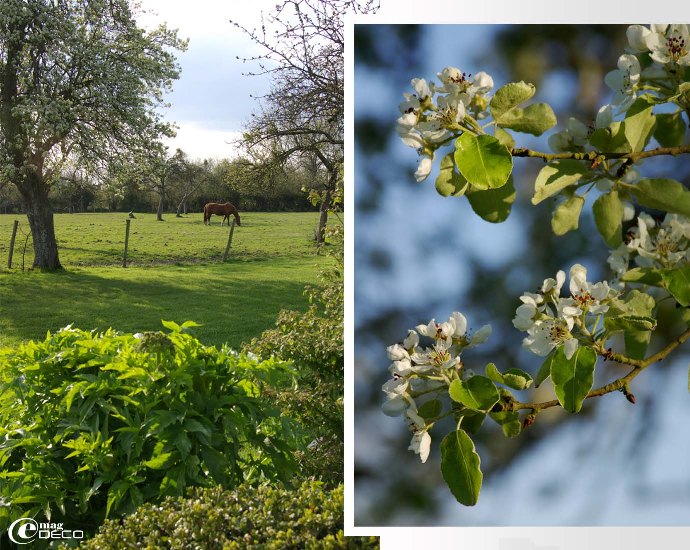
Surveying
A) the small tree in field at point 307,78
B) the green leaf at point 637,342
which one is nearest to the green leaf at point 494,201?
the green leaf at point 637,342

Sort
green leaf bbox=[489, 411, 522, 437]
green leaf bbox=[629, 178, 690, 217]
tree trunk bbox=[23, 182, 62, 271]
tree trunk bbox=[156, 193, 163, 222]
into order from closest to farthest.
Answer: green leaf bbox=[629, 178, 690, 217] → green leaf bbox=[489, 411, 522, 437] → tree trunk bbox=[23, 182, 62, 271] → tree trunk bbox=[156, 193, 163, 222]

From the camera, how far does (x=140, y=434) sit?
8.68ft

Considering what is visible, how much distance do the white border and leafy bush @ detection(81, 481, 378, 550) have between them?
0.10 m

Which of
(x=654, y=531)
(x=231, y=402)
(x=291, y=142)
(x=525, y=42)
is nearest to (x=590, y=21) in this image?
(x=525, y=42)

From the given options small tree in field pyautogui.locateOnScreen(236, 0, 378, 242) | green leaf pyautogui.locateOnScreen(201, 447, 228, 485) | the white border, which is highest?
small tree in field pyautogui.locateOnScreen(236, 0, 378, 242)

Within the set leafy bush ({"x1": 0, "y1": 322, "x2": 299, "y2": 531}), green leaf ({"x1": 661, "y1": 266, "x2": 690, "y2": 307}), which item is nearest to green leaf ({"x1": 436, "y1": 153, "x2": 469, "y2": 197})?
green leaf ({"x1": 661, "y1": 266, "x2": 690, "y2": 307})

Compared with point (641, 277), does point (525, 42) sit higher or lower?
higher

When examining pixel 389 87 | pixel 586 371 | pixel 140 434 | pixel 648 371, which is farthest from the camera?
pixel 140 434

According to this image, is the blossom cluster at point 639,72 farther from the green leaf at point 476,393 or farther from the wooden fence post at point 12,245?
the wooden fence post at point 12,245

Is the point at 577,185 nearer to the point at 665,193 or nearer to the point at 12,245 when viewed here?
the point at 665,193

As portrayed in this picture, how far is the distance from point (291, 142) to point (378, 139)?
18.1ft

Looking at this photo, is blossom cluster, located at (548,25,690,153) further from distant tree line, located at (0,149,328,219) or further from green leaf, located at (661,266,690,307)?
distant tree line, located at (0,149,328,219)

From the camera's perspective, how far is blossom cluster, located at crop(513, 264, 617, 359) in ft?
3.63

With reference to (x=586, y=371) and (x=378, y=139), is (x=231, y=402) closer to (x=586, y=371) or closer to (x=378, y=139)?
(x=378, y=139)
